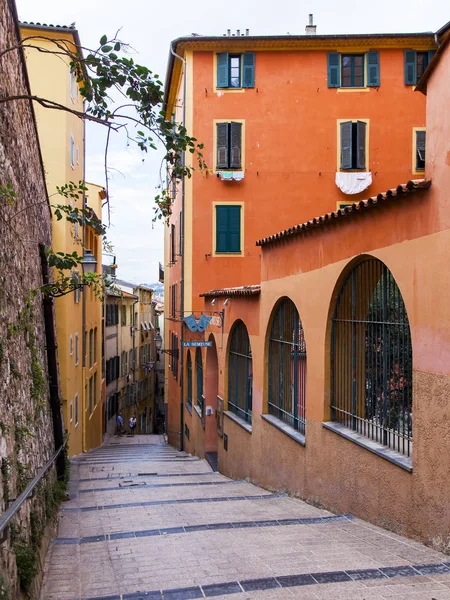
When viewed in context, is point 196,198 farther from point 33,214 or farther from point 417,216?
point 417,216

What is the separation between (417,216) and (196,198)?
15196 mm

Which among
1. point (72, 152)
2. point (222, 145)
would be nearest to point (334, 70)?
point (222, 145)

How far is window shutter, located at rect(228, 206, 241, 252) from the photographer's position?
21.6 metres

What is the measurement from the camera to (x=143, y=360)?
1993 inches

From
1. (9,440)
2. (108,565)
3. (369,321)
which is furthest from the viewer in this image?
(369,321)

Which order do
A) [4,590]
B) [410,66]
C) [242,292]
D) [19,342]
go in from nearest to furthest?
[4,590]
[19,342]
[242,292]
[410,66]

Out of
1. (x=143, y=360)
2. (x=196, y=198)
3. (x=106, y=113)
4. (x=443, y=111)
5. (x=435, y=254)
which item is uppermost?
(x=196, y=198)

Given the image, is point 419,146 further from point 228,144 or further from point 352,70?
point 228,144

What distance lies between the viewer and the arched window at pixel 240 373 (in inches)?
575

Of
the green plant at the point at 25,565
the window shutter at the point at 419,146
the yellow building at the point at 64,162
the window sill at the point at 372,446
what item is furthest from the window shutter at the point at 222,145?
the green plant at the point at 25,565

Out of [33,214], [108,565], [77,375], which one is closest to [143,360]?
[77,375]

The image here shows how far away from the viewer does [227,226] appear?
2169 cm

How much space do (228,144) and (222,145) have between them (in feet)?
0.69

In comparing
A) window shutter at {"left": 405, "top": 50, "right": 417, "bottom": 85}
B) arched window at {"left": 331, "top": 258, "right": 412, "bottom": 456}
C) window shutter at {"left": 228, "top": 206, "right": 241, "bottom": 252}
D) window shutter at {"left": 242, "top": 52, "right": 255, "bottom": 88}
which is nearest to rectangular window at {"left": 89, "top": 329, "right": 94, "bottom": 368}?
window shutter at {"left": 228, "top": 206, "right": 241, "bottom": 252}
